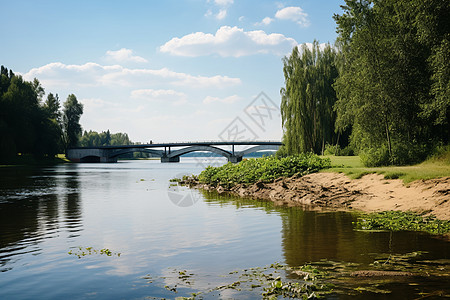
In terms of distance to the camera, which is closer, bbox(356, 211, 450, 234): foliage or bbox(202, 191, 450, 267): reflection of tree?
bbox(202, 191, 450, 267): reflection of tree

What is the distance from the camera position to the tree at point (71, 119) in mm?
111188

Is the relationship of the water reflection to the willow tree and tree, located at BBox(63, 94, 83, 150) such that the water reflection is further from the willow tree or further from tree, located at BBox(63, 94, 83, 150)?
tree, located at BBox(63, 94, 83, 150)

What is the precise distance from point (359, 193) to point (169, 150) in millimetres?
110734

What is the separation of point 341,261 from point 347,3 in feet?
82.0

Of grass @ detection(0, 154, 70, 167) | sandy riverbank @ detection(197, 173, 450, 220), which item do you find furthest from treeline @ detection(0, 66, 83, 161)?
sandy riverbank @ detection(197, 173, 450, 220)

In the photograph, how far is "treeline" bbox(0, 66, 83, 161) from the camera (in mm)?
69312

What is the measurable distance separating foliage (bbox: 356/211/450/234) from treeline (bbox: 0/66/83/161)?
7013 centimetres

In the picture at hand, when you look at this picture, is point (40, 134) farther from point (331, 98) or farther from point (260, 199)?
point (260, 199)

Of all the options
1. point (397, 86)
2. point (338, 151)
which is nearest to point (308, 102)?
point (338, 151)

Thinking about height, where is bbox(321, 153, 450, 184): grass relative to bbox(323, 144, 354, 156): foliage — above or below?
below

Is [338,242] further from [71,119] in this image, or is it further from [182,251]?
[71,119]

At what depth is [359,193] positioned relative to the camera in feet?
55.7

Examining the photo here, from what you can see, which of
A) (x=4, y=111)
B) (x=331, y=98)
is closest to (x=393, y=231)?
(x=331, y=98)

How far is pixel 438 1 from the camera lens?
2123 cm
